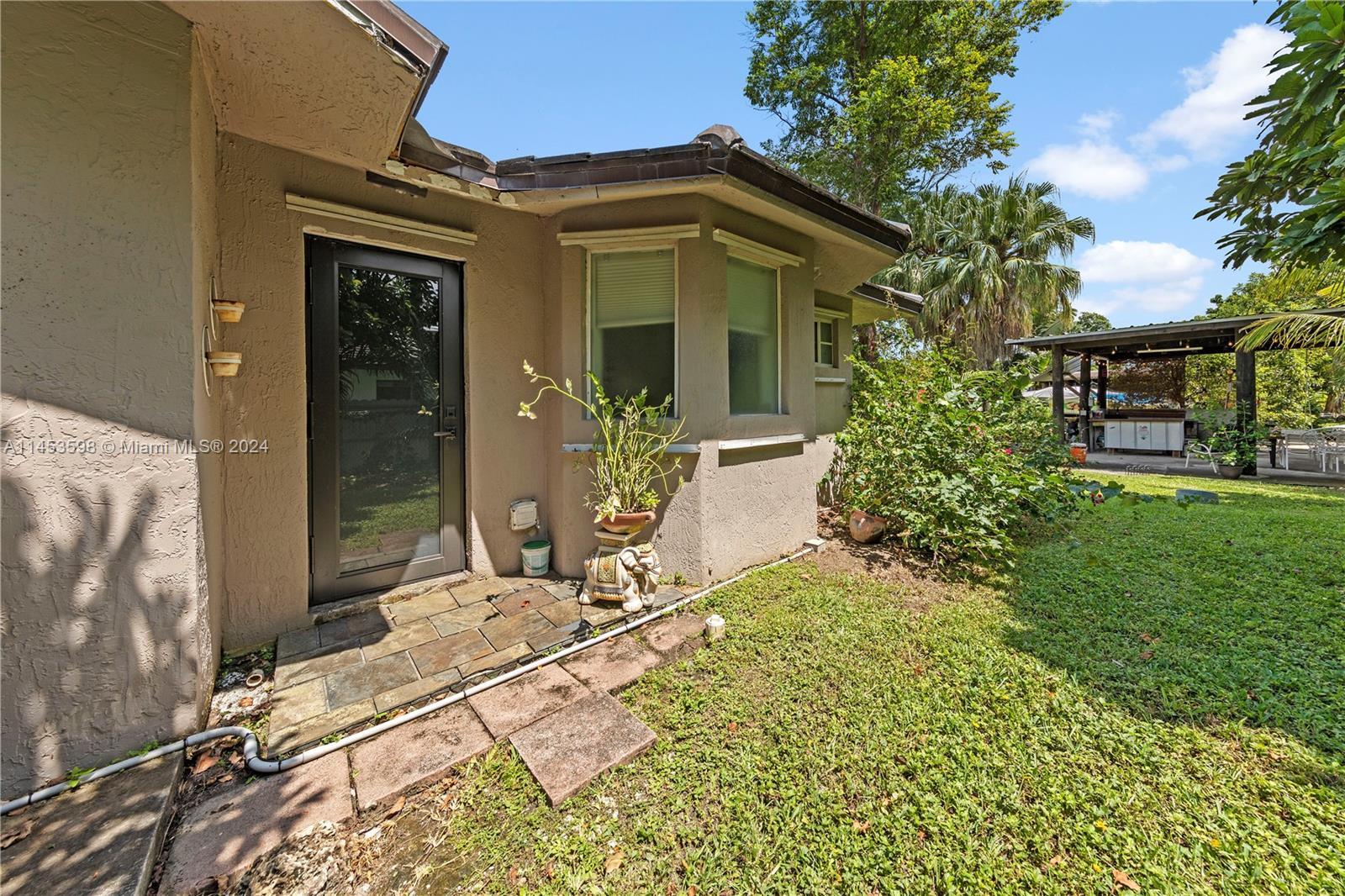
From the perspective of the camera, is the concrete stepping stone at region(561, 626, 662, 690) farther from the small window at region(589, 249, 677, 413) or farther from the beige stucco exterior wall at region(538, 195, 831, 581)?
the small window at region(589, 249, 677, 413)

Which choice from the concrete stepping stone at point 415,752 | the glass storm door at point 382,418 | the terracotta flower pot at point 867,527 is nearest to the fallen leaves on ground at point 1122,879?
the concrete stepping stone at point 415,752

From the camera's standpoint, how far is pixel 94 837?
73.5 inches

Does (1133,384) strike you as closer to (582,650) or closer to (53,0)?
(582,650)

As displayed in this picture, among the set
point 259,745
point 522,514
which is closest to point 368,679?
point 259,745

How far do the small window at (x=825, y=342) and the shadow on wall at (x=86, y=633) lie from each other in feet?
24.9

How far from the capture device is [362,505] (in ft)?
13.3

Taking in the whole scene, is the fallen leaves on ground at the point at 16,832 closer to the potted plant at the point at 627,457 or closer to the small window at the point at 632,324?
the potted plant at the point at 627,457

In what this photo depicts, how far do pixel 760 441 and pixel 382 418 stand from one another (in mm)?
3497

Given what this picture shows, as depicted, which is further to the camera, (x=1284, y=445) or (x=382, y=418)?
(x=1284, y=445)

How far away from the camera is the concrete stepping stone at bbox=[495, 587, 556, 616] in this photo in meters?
3.99

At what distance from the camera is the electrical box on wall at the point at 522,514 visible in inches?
186

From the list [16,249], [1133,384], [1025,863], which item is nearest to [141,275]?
[16,249]

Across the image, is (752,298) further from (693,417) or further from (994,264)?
(994,264)

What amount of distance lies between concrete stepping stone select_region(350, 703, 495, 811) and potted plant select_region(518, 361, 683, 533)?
1801mm
